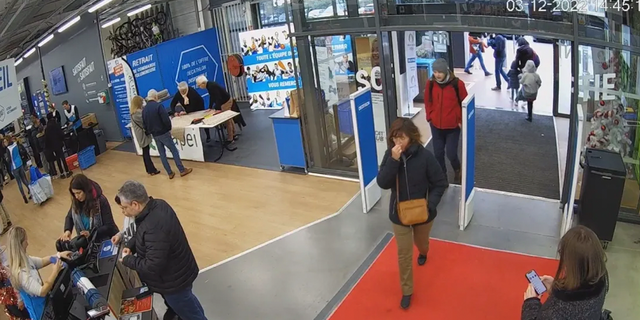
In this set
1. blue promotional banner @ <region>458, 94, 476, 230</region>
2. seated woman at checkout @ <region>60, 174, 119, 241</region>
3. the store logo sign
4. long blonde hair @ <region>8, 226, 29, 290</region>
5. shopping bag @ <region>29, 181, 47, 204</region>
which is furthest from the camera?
shopping bag @ <region>29, 181, 47, 204</region>

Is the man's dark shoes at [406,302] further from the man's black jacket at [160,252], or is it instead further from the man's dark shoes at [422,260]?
the man's black jacket at [160,252]

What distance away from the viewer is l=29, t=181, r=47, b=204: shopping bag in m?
8.21

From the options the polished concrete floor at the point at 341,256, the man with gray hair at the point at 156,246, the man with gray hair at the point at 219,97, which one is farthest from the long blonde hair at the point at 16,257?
the man with gray hair at the point at 219,97

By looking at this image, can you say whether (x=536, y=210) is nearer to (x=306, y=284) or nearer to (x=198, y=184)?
(x=306, y=284)

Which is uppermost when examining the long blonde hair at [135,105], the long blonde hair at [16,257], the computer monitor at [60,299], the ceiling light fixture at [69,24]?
the ceiling light fixture at [69,24]

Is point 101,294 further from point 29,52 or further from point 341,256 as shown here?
point 29,52

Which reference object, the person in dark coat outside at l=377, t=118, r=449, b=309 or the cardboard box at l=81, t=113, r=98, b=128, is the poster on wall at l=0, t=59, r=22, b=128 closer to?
the cardboard box at l=81, t=113, r=98, b=128

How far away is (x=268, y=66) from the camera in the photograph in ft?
36.8

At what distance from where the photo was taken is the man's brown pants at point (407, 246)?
160 inches

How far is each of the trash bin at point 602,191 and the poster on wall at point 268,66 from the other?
6.97 metres

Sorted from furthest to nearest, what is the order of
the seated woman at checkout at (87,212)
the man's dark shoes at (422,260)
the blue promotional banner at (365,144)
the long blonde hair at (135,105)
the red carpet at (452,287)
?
the long blonde hair at (135,105) → the blue promotional banner at (365,144) → the man's dark shoes at (422,260) → the seated woman at checkout at (87,212) → the red carpet at (452,287)

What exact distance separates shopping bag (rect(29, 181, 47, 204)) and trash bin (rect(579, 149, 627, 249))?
7566mm
